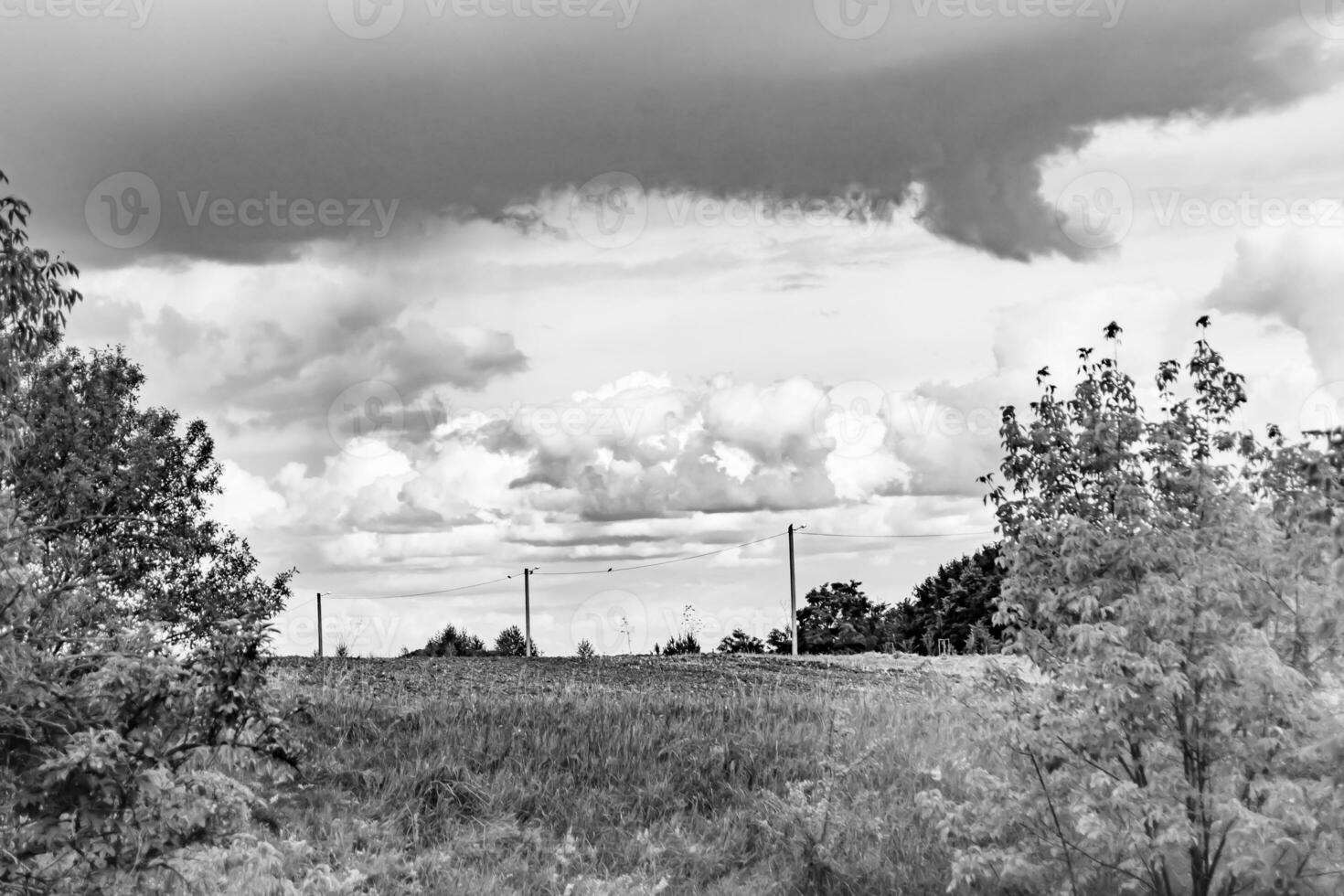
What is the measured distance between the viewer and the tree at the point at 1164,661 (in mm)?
8375

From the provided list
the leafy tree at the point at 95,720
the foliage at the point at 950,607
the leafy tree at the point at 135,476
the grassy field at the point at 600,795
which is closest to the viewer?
the leafy tree at the point at 95,720

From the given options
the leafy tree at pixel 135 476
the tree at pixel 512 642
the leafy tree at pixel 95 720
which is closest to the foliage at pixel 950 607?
the tree at pixel 512 642

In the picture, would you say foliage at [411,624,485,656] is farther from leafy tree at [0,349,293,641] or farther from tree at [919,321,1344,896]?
tree at [919,321,1344,896]

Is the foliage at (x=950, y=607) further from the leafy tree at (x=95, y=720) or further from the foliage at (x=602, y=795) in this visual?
the leafy tree at (x=95, y=720)

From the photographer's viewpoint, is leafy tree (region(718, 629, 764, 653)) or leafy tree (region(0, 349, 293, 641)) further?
leafy tree (region(718, 629, 764, 653))

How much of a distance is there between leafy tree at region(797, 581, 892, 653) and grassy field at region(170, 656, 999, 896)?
25005mm

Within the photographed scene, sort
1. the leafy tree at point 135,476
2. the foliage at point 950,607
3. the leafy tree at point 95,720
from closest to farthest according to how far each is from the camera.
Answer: the leafy tree at point 95,720
the leafy tree at point 135,476
the foliage at point 950,607

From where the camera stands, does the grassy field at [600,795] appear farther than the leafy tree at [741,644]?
No

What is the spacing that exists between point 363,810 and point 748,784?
4.27m

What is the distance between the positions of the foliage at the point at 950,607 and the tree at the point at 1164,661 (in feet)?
84.6

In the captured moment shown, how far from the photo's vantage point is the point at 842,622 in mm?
41969

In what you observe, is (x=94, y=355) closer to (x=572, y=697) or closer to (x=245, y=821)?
(x=572, y=697)

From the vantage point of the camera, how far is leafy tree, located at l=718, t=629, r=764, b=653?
3812 centimetres

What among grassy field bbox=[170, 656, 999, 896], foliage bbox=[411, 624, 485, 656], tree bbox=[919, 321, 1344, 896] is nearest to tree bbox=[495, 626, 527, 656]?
foliage bbox=[411, 624, 485, 656]
